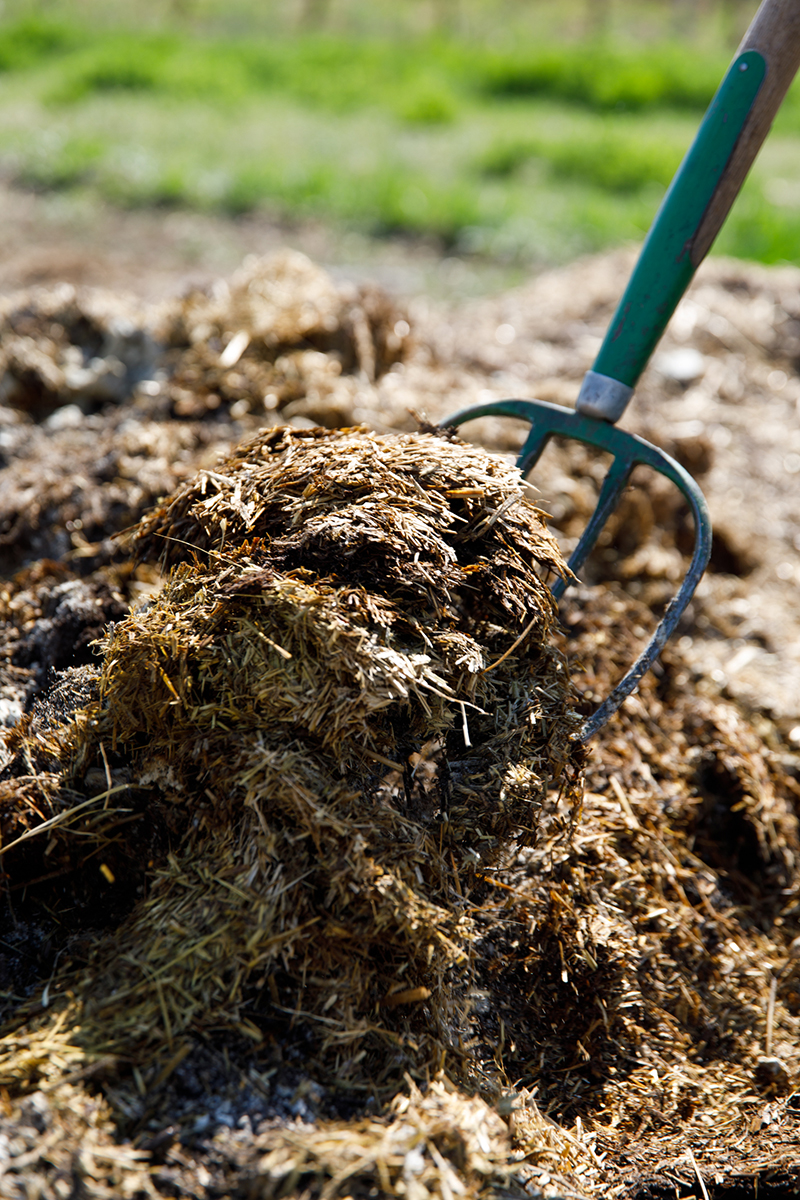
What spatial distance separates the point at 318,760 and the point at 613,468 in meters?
1.31

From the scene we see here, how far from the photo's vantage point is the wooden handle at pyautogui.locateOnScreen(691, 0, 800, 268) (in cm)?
238

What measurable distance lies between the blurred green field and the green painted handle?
5.21 m

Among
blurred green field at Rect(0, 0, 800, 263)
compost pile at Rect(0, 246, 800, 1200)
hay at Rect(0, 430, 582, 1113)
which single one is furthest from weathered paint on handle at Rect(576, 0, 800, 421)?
blurred green field at Rect(0, 0, 800, 263)

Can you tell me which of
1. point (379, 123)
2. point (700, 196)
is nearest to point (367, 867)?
point (700, 196)

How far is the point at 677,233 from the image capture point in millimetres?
2541

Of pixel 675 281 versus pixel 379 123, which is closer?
pixel 675 281

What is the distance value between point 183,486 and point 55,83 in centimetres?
1076

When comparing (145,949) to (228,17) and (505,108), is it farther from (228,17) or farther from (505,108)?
(228,17)

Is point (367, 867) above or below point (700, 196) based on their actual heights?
below

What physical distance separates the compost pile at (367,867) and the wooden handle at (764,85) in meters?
1.02

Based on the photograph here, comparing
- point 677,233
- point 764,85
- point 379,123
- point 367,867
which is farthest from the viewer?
point 379,123

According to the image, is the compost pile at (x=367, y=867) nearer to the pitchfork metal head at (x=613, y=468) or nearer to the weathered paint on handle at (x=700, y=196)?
the pitchfork metal head at (x=613, y=468)

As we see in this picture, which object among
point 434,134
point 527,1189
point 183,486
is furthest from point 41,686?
point 434,134

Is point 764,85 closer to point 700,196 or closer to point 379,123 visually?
point 700,196
